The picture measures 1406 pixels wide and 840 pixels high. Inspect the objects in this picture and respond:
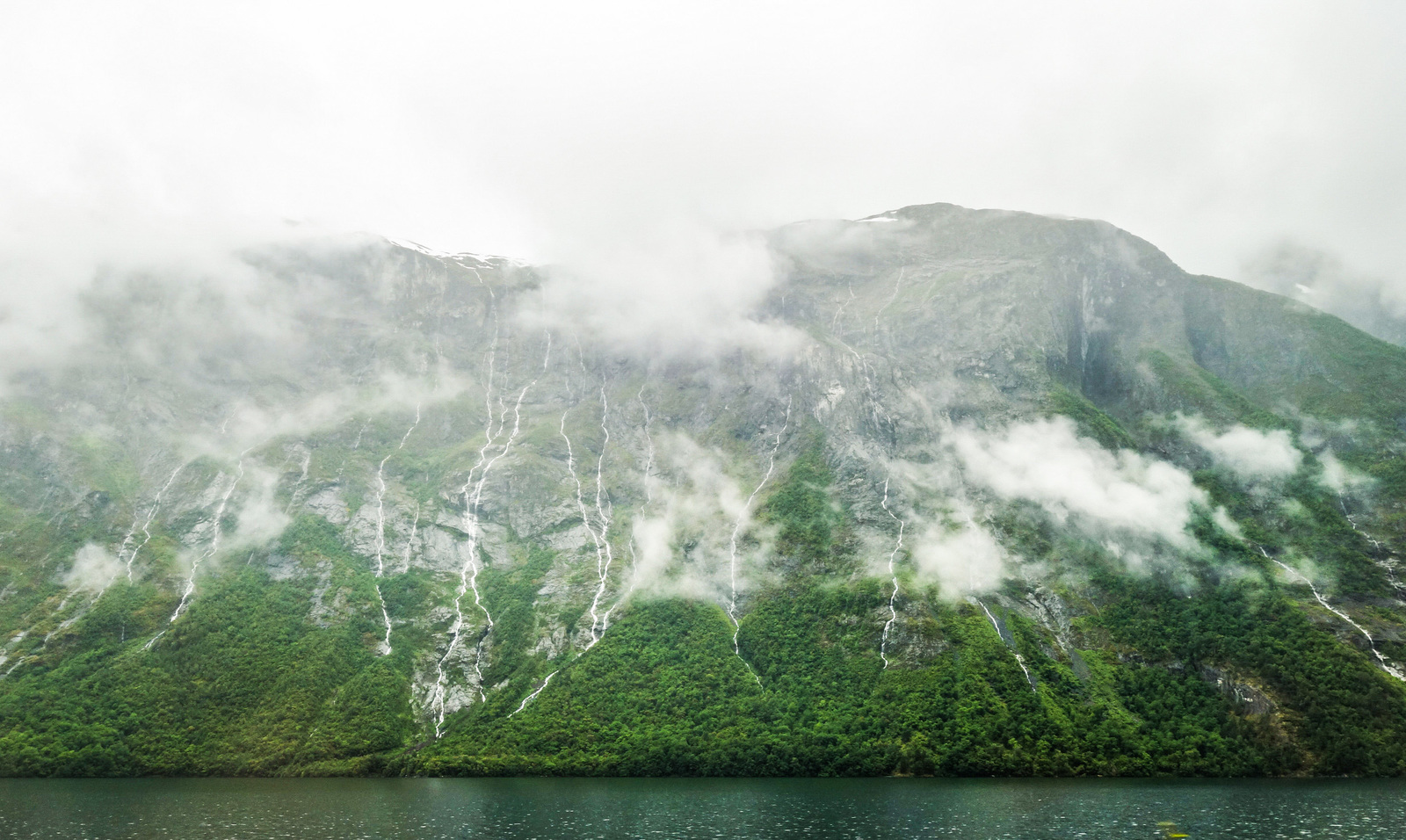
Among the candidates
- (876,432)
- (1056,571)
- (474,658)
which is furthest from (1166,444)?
(474,658)

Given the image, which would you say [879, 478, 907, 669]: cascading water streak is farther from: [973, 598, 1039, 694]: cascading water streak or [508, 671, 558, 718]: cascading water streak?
[508, 671, 558, 718]: cascading water streak

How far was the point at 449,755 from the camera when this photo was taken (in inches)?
5000

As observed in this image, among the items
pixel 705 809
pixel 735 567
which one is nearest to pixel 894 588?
pixel 735 567

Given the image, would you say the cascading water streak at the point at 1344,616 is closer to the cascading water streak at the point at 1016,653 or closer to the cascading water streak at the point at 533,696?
the cascading water streak at the point at 1016,653

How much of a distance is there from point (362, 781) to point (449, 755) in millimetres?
16587

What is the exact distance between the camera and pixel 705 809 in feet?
265

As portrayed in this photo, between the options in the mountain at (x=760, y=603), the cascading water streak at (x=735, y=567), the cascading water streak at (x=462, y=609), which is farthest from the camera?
the cascading water streak at (x=735, y=567)

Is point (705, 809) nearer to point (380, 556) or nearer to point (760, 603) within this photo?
point (760, 603)

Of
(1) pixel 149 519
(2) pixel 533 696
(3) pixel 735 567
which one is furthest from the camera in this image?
(1) pixel 149 519

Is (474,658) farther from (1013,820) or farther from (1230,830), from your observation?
(1230,830)

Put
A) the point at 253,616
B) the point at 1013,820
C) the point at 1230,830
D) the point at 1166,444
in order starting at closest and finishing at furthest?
the point at 1230,830 → the point at 1013,820 → the point at 253,616 → the point at 1166,444

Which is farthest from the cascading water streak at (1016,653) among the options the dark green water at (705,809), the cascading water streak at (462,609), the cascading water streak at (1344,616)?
the cascading water streak at (462,609)

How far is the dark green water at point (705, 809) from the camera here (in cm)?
6444

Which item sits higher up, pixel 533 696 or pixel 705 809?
pixel 533 696
